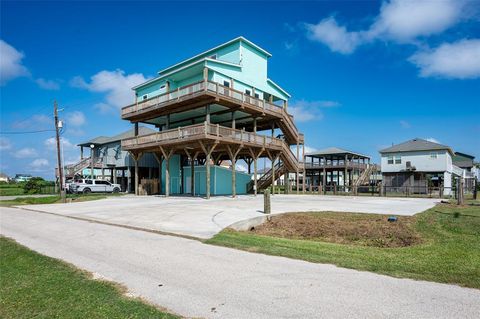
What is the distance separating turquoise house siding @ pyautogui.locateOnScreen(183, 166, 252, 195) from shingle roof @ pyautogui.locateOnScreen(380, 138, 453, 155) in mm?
23757

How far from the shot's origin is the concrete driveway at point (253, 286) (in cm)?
456

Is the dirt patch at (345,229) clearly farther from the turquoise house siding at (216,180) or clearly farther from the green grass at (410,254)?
the turquoise house siding at (216,180)

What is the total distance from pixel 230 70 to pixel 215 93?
5.79m

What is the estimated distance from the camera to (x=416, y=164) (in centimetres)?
4419

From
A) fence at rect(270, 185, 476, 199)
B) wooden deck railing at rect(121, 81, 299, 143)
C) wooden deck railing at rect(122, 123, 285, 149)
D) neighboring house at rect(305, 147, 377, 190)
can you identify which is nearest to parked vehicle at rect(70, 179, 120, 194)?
wooden deck railing at rect(122, 123, 285, 149)

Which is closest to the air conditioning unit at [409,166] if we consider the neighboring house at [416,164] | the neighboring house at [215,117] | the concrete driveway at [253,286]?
the neighboring house at [416,164]

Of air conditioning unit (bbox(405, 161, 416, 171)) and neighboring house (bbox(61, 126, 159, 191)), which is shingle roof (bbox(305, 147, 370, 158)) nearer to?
air conditioning unit (bbox(405, 161, 416, 171))

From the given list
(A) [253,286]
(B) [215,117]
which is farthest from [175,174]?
(A) [253,286]

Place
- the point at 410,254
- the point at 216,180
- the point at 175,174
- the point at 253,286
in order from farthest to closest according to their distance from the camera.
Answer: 1. the point at 175,174
2. the point at 216,180
3. the point at 410,254
4. the point at 253,286

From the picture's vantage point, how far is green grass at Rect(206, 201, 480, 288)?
626 centimetres

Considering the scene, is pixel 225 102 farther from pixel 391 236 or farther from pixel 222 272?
pixel 222 272

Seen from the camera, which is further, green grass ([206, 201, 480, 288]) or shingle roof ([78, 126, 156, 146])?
shingle roof ([78, 126, 156, 146])

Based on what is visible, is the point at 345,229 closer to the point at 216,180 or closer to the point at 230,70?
the point at 216,180

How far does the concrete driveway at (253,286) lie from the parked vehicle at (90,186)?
33.0 metres
